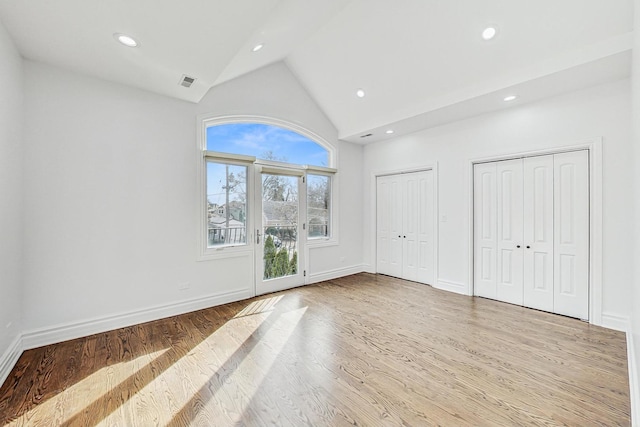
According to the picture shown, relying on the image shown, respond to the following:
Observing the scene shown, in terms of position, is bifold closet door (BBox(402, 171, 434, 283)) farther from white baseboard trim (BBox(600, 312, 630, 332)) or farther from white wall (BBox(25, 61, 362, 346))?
white wall (BBox(25, 61, 362, 346))

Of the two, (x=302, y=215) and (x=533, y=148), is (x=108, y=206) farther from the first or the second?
(x=533, y=148)

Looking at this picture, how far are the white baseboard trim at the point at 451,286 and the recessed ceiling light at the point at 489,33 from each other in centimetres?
329

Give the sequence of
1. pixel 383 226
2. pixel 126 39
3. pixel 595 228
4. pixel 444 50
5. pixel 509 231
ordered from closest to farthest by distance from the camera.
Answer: pixel 126 39, pixel 595 228, pixel 444 50, pixel 509 231, pixel 383 226

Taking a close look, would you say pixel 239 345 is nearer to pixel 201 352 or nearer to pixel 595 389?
pixel 201 352

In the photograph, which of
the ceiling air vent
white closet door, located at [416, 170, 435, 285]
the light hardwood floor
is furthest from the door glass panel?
white closet door, located at [416, 170, 435, 285]

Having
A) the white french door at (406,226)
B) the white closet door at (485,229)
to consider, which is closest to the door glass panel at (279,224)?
the white french door at (406,226)

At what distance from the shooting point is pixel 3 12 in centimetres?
202

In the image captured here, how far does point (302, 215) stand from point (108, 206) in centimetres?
272

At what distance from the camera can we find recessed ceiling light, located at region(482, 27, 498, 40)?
294 centimetres

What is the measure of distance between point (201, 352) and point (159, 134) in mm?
2526

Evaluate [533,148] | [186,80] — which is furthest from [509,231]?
[186,80]

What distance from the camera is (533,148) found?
3619 millimetres

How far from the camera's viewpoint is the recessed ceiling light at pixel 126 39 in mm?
2250

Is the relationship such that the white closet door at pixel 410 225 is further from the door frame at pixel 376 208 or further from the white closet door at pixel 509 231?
the white closet door at pixel 509 231
